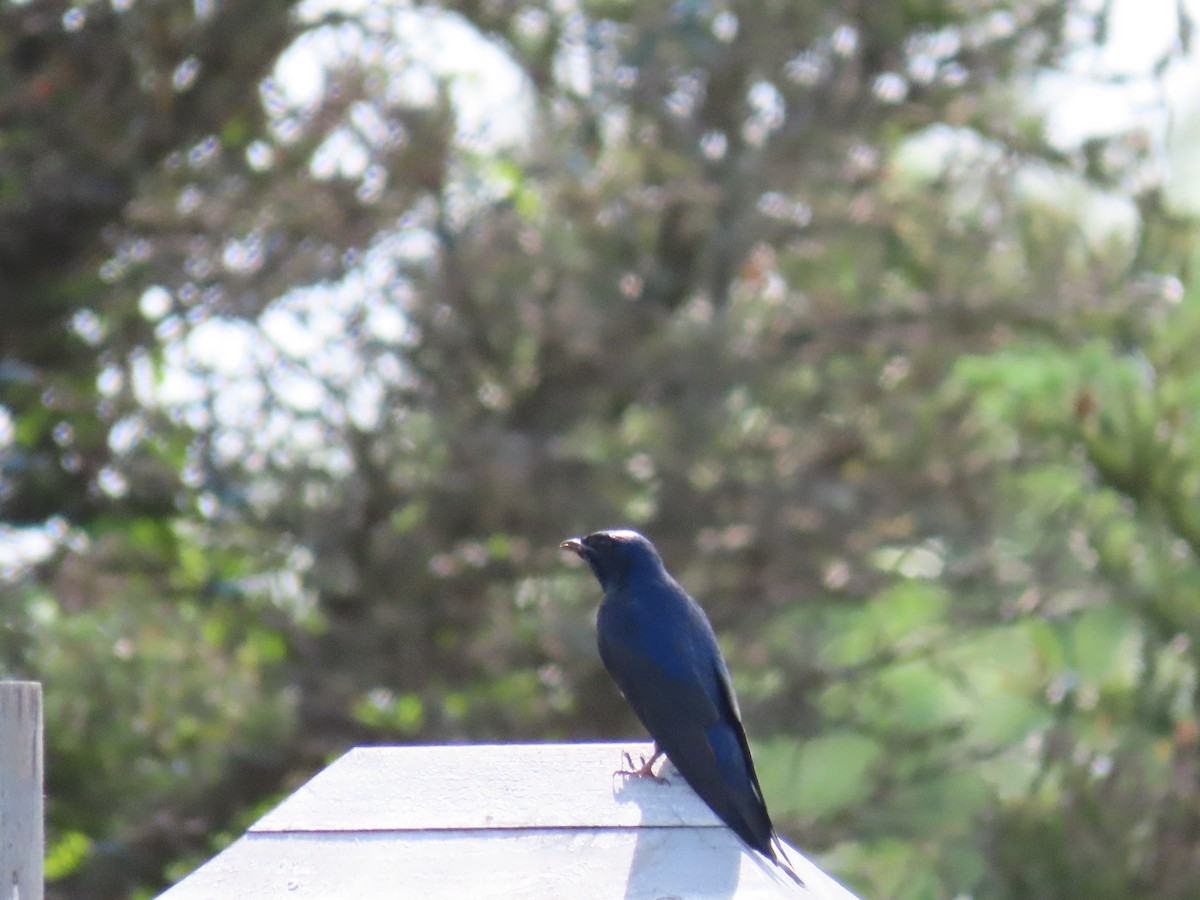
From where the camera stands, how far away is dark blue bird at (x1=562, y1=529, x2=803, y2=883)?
280 cm

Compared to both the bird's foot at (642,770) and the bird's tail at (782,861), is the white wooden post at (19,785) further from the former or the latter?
the bird's tail at (782,861)

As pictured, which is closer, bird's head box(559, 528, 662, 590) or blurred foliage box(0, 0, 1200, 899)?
bird's head box(559, 528, 662, 590)

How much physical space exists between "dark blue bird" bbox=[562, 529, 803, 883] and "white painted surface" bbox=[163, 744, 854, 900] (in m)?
0.27

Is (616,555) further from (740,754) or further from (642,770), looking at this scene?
(642,770)

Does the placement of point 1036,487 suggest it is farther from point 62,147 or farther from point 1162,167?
point 62,147

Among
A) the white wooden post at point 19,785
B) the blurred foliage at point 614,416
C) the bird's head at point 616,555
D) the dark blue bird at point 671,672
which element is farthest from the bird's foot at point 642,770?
the blurred foliage at point 614,416

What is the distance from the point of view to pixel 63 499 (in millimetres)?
8633

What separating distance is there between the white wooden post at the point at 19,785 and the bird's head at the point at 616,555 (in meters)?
2.10

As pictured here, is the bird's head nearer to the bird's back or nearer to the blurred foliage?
the bird's back

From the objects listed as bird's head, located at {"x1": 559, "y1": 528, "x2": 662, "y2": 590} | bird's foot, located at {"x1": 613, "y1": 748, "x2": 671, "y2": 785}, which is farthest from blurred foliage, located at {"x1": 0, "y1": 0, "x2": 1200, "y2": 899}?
bird's foot, located at {"x1": 613, "y1": 748, "x2": 671, "y2": 785}

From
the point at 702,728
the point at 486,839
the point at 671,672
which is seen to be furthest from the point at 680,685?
the point at 486,839

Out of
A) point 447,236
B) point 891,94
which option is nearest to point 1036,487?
Answer: point 891,94

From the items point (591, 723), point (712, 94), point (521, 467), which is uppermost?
point (712, 94)

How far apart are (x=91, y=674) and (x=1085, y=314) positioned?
564 cm
